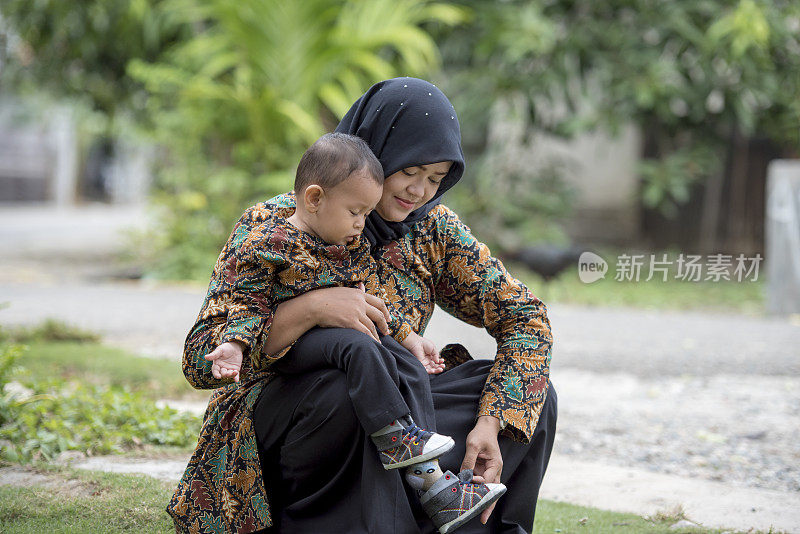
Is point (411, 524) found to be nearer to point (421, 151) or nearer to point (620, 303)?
point (421, 151)

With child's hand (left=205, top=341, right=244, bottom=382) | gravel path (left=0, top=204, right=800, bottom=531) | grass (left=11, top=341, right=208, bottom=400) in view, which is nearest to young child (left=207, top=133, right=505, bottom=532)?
child's hand (left=205, top=341, right=244, bottom=382)

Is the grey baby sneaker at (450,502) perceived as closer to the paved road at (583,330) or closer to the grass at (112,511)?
the grass at (112,511)

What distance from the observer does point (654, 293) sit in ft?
29.0

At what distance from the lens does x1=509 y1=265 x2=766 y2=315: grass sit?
823 cm

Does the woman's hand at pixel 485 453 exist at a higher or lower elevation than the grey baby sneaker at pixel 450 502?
higher

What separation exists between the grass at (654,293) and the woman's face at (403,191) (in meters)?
6.04

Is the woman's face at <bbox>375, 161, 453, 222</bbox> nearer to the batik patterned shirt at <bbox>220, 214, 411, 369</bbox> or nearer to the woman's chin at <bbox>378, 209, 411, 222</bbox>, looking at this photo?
the woman's chin at <bbox>378, 209, 411, 222</bbox>

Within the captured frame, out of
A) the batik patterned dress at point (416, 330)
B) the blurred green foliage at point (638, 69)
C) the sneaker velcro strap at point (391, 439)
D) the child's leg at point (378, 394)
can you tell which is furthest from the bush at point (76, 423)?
the blurred green foliage at point (638, 69)

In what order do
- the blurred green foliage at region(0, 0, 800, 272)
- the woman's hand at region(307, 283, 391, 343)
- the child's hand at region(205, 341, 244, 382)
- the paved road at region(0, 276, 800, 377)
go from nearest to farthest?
the child's hand at region(205, 341, 244, 382)
the woman's hand at region(307, 283, 391, 343)
the paved road at region(0, 276, 800, 377)
the blurred green foliage at region(0, 0, 800, 272)

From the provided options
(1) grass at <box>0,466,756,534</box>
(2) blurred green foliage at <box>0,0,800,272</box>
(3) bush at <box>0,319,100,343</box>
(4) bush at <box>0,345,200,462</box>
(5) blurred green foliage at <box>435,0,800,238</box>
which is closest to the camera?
(1) grass at <box>0,466,756,534</box>

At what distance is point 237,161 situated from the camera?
8.74m

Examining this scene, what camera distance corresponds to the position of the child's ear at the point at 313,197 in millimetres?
2053

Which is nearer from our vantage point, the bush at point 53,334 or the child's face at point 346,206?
the child's face at point 346,206

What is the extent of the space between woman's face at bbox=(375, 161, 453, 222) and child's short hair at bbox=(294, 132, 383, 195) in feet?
0.40
